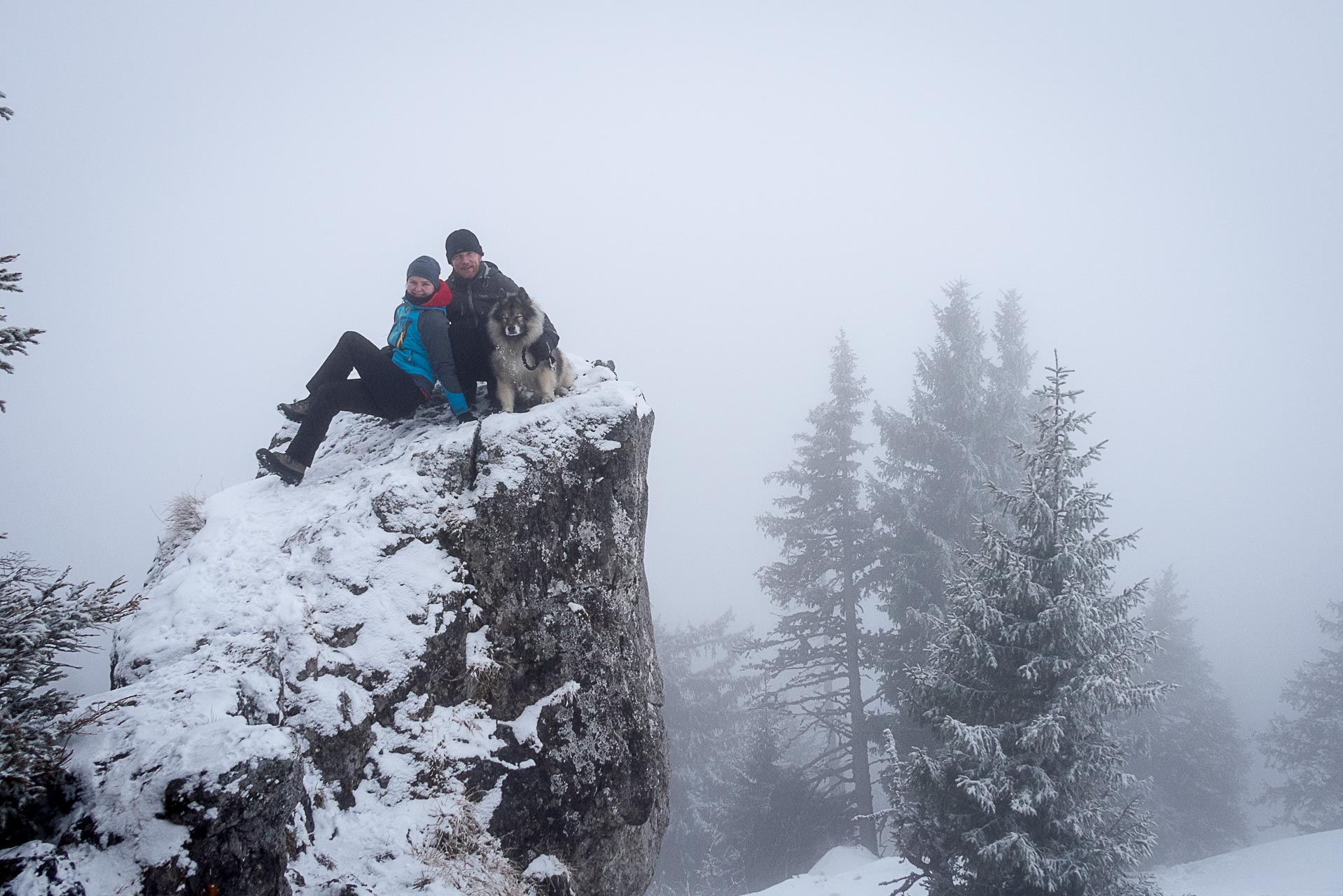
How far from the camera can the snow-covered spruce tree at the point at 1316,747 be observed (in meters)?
22.8

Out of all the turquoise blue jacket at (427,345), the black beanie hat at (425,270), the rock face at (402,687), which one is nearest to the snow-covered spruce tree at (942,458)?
the rock face at (402,687)

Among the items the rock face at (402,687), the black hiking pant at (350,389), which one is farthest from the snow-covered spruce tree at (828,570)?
the black hiking pant at (350,389)

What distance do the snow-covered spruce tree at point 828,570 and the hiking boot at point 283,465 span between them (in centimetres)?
1443

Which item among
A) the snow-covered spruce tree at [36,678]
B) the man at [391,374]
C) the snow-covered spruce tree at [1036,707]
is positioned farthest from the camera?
the snow-covered spruce tree at [1036,707]

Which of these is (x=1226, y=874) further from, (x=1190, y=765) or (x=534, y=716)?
(x=534, y=716)

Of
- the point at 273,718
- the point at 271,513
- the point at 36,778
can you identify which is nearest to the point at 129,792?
the point at 36,778

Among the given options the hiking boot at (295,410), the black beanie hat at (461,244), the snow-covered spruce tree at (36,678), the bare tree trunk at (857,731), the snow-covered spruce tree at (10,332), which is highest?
the black beanie hat at (461,244)

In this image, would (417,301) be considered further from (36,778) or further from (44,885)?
(44,885)

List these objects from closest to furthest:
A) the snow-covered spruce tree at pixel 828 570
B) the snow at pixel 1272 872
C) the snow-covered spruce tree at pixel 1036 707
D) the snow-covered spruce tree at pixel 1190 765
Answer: the snow-covered spruce tree at pixel 1036 707, the snow at pixel 1272 872, the snow-covered spruce tree at pixel 828 570, the snow-covered spruce tree at pixel 1190 765

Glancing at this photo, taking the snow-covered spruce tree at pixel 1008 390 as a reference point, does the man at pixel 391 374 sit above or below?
below

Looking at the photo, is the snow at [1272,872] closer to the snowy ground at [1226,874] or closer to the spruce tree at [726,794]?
the snowy ground at [1226,874]

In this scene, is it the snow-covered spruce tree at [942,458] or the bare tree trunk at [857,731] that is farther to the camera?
the snow-covered spruce tree at [942,458]

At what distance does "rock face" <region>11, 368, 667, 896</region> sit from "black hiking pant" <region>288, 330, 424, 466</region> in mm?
379

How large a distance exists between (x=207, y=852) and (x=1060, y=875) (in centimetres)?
961
